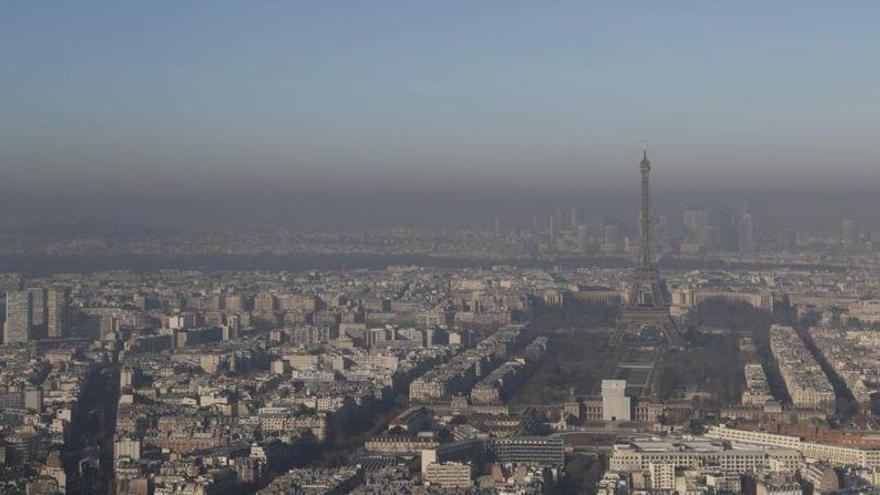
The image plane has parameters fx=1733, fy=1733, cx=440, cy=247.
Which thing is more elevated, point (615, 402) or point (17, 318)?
point (17, 318)

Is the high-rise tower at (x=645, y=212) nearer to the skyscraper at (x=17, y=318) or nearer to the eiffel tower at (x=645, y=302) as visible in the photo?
the eiffel tower at (x=645, y=302)

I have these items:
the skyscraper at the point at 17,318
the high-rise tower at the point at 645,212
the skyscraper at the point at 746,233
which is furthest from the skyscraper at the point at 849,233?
the skyscraper at the point at 17,318

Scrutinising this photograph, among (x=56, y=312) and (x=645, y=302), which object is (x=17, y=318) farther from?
(x=645, y=302)

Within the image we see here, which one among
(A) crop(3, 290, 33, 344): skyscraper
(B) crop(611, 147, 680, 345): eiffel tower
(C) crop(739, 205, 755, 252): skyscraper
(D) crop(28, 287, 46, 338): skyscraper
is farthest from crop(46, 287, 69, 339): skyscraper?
(C) crop(739, 205, 755, 252): skyscraper

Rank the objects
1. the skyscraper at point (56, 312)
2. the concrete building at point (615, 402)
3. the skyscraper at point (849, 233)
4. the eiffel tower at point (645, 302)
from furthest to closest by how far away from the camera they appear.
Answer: the skyscraper at point (849, 233) → the eiffel tower at point (645, 302) → the skyscraper at point (56, 312) → the concrete building at point (615, 402)

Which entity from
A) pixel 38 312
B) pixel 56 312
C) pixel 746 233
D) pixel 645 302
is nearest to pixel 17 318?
pixel 38 312

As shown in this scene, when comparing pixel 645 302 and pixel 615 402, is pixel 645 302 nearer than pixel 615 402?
No
